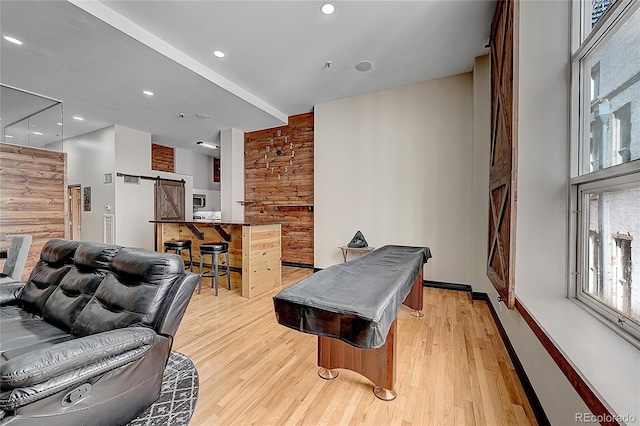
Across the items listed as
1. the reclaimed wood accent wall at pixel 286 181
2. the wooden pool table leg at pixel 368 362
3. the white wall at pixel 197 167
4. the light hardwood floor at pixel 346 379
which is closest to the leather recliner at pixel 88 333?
the light hardwood floor at pixel 346 379

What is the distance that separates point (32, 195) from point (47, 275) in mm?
3726

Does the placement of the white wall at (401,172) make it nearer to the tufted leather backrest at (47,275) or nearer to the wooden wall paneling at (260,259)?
Answer: the wooden wall paneling at (260,259)

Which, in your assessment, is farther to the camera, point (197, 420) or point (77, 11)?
point (77, 11)

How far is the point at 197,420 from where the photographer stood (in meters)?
1.57

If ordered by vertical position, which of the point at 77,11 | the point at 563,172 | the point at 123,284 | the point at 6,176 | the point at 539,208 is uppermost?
the point at 77,11

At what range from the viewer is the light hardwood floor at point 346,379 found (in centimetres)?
160

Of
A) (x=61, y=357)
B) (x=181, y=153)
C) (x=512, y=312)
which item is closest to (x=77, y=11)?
(x=61, y=357)

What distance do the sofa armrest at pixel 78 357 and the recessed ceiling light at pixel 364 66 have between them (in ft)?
13.2

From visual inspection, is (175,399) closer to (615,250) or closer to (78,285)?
(78,285)

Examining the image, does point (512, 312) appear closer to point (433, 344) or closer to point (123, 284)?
point (433, 344)

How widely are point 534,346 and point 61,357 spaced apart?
98.6 inches

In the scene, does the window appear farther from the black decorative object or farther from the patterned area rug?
the black decorative object

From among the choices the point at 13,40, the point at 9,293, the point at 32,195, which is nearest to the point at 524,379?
the point at 9,293

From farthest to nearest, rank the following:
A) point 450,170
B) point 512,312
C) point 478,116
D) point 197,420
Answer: point 450,170
point 478,116
point 512,312
point 197,420
